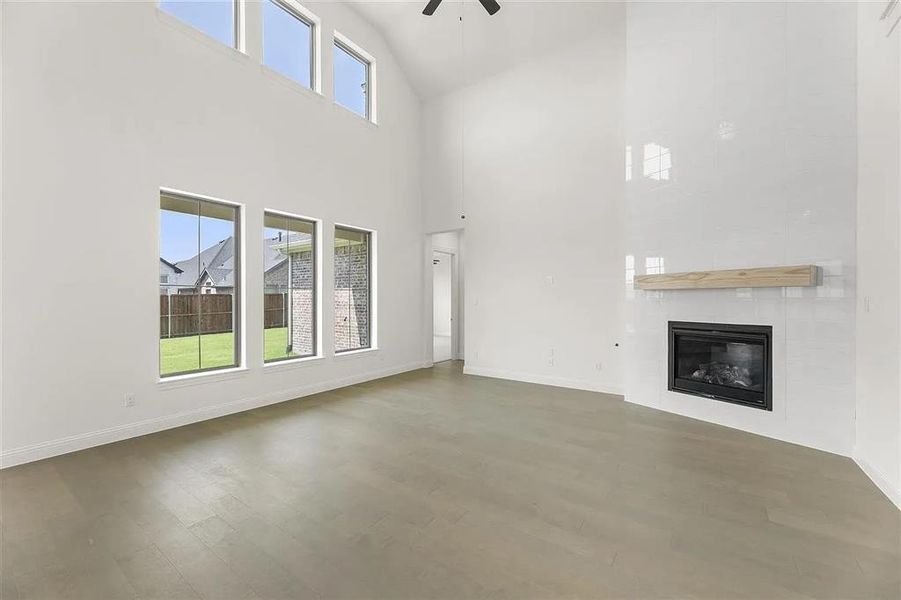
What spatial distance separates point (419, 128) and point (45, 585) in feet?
23.5

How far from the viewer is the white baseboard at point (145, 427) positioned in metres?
3.15

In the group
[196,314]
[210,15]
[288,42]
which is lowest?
[196,314]

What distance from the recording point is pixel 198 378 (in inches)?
166

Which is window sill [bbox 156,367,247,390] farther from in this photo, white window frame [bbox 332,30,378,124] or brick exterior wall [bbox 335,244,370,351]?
white window frame [bbox 332,30,378,124]

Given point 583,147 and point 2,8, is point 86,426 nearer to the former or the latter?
point 2,8

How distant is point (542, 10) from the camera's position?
5355 millimetres

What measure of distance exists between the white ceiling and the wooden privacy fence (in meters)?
4.52

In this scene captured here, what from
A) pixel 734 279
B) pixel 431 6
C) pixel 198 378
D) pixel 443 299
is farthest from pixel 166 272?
pixel 443 299

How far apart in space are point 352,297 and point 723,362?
480 centimetres

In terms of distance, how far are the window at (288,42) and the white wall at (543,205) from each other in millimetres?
2354

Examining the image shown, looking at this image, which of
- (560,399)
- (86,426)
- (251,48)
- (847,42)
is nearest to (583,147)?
(847,42)

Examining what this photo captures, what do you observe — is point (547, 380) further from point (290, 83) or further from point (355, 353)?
point (290, 83)

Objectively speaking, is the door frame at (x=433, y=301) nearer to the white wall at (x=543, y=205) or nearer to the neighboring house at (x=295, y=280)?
the white wall at (x=543, y=205)

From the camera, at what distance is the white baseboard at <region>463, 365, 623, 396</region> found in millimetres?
5414
